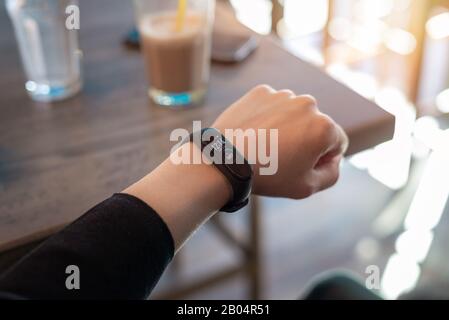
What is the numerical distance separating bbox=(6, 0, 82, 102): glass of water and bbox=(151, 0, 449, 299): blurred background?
56cm

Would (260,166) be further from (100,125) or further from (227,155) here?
(100,125)

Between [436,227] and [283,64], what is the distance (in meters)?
0.98

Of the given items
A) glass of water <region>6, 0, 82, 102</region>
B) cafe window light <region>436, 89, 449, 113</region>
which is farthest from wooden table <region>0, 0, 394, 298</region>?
cafe window light <region>436, 89, 449, 113</region>

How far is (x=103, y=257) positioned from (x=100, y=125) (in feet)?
0.88

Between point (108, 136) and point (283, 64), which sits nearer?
point (108, 136)

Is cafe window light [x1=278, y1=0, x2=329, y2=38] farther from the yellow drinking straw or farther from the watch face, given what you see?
the watch face

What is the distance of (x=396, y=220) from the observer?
1729mm

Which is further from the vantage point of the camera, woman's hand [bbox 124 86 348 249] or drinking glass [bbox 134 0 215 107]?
drinking glass [bbox 134 0 215 107]

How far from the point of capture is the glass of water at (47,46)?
2.70ft

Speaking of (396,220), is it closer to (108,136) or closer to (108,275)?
(108,136)

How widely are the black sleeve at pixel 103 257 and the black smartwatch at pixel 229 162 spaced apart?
0.29 feet

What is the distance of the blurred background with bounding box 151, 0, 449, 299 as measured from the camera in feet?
5.28

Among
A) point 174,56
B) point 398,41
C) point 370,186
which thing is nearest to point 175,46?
point 174,56
